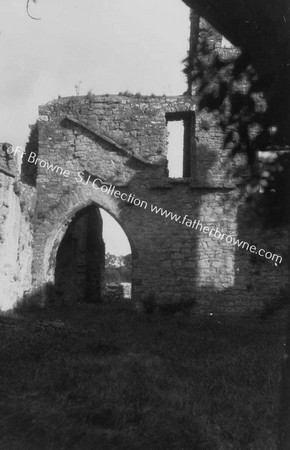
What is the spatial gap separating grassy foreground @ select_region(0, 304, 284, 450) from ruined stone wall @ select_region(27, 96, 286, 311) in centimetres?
346

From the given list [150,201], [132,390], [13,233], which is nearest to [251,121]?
[132,390]

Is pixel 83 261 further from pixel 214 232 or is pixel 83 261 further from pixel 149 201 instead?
pixel 214 232

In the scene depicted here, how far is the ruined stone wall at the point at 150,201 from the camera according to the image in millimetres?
12008

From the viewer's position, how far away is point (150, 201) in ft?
40.0

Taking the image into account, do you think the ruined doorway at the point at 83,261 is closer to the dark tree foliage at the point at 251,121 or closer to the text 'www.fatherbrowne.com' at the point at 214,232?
the text 'www.fatherbrowne.com' at the point at 214,232

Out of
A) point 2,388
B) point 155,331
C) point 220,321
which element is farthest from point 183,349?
point 220,321

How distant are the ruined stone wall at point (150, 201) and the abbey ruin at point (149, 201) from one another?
2cm

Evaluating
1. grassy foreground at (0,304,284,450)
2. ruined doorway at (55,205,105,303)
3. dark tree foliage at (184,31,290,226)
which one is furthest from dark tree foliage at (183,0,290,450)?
ruined doorway at (55,205,105,303)

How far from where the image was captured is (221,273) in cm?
1201

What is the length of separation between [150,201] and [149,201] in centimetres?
3

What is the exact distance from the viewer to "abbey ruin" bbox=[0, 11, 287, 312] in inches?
472

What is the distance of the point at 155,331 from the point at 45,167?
212 inches

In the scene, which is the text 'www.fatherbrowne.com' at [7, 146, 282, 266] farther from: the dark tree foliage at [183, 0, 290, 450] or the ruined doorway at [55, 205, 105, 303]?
the dark tree foliage at [183, 0, 290, 450]

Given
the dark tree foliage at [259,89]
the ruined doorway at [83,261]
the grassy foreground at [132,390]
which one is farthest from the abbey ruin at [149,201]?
the dark tree foliage at [259,89]
